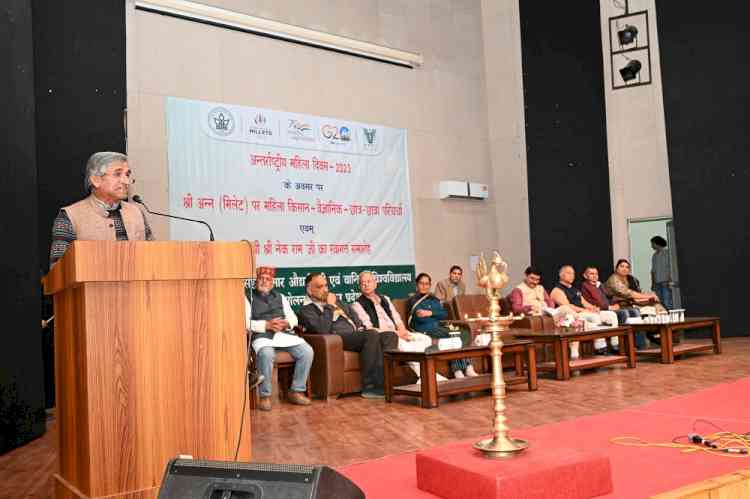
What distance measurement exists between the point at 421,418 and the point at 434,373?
490mm

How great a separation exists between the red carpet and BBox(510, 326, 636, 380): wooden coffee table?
1.46 meters

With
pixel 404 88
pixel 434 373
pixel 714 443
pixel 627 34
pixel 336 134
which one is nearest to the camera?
pixel 714 443

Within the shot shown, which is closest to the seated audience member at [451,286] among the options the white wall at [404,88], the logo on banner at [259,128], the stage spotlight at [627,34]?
the white wall at [404,88]

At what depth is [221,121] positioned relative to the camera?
7238 mm

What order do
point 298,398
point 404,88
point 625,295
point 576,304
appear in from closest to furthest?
1. point 298,398
2. point 576,304
3. point 625,295
4. point 404,88

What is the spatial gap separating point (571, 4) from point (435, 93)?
2.19 metres

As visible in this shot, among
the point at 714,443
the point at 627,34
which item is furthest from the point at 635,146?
the point at 714,443

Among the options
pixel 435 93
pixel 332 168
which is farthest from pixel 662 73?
pixel 332 168

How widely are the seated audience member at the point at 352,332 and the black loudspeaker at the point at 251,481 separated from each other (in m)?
3.65

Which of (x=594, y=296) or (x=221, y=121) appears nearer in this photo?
(x=594, y=296)

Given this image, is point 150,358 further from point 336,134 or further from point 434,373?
point 336,134

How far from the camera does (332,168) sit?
8.11m

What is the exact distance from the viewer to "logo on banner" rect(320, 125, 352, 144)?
8117mm

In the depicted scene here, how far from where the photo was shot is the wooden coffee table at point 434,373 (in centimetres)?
439
